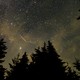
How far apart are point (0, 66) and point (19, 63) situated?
273cm

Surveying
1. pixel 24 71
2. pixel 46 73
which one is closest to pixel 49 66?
pixel 46 73

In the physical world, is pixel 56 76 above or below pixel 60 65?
below

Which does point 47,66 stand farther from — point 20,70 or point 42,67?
point 20,70

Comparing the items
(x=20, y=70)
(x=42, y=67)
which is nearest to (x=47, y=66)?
(x=42, y=67)

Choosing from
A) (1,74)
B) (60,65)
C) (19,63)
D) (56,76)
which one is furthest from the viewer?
(1,74)

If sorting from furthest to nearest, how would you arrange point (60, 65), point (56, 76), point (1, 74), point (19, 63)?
point (1, 74), point (19, 63), point (60, 65), point (56, 76)

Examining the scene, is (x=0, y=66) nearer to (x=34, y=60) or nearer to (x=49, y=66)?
(x=34, y=60)

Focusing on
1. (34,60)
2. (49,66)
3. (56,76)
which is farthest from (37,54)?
(56,76)

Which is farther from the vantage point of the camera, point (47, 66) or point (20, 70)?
point (20, 70)

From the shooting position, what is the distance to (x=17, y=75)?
17.0 metres

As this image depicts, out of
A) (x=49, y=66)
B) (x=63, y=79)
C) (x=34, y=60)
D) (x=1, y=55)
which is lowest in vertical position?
(x=63, y=79)

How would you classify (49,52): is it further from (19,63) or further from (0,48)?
(0,48)

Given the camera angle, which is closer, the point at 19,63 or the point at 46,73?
the point at 46,73

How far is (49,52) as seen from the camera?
16969 mm
